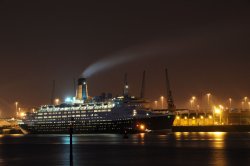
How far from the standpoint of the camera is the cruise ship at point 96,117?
438 feet

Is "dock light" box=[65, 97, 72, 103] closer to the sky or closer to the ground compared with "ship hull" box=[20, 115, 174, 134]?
closer to the sky

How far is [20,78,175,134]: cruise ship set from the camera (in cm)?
13349

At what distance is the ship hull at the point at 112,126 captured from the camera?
13238 centimetres

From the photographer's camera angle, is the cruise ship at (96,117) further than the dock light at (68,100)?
No

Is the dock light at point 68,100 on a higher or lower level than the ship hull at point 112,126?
higher

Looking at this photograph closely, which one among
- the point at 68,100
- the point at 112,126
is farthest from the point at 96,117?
the point at 68,100

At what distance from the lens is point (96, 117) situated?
449 feet

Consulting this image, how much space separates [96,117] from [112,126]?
601 centimetres

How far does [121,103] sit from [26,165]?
92.0m

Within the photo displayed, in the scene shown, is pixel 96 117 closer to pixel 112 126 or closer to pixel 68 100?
pixel 112 126

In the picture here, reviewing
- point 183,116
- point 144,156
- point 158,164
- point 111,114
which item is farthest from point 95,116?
point 158,164

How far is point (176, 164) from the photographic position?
43.8m

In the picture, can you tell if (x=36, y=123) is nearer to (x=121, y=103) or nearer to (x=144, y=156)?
(x=121, y=103)

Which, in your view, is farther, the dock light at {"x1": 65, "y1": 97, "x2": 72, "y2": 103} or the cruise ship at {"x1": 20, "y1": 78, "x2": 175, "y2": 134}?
the dock light at {"x1": 65, "y1": 97, "x2": 72, "y2": 103}
